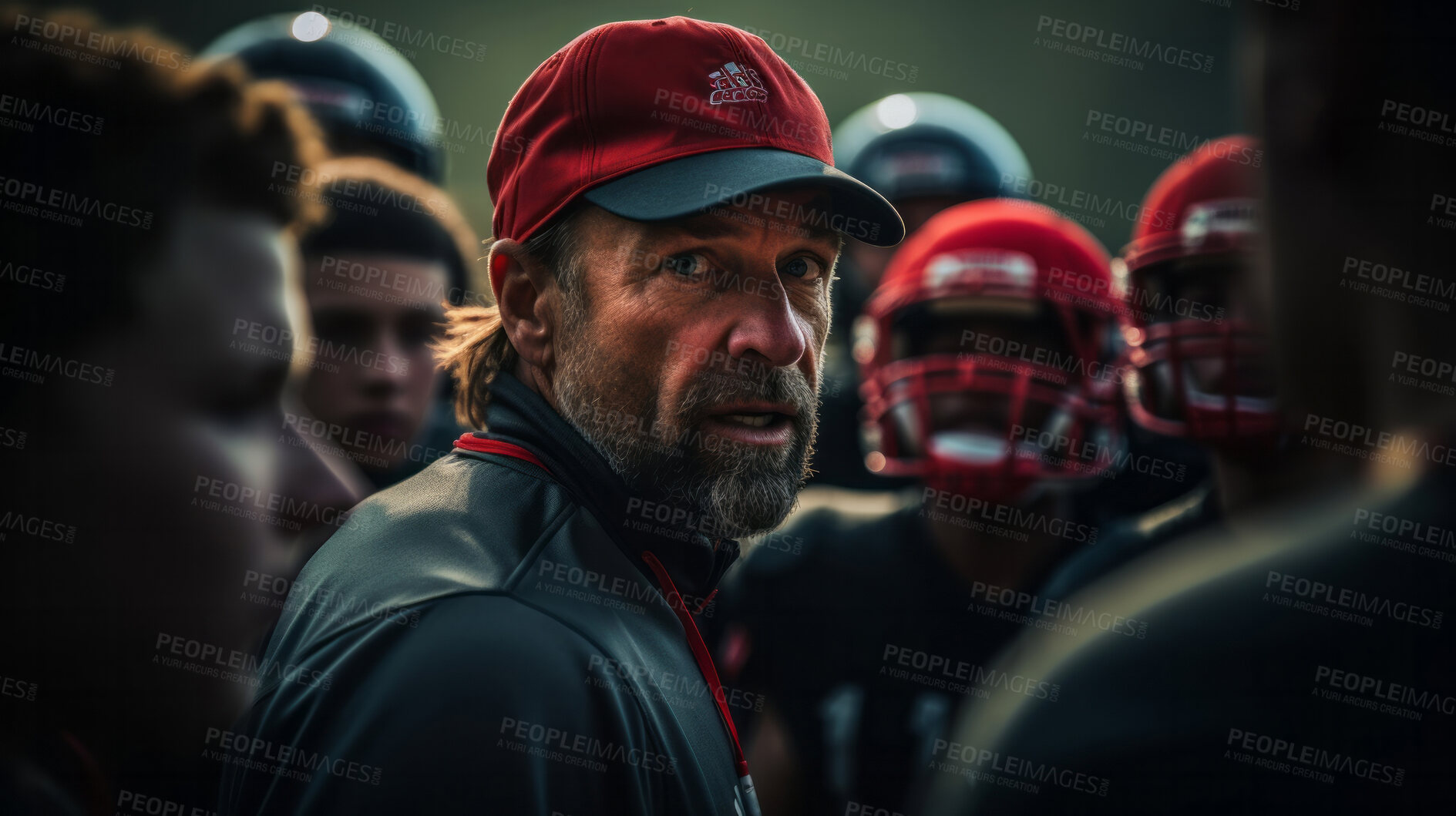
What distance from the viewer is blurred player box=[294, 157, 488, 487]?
296 cm

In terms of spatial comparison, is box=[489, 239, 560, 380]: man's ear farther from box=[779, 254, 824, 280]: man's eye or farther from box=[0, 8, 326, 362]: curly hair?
box=[0, 8, 326, 362]: curly hair

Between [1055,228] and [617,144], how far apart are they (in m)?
2.53

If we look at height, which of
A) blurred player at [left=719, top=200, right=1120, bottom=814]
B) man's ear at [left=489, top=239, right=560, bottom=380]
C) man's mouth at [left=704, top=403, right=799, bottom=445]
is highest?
man's ear at [left=489, top=239, right=560, bottom=380]

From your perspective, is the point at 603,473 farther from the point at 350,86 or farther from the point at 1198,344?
the point at 350,86

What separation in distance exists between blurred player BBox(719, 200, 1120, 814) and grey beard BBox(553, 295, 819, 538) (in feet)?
5.87

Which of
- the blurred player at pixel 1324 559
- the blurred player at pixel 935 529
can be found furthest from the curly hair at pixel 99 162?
the blurred player at pixel 935 529

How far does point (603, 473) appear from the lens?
54.9 inches

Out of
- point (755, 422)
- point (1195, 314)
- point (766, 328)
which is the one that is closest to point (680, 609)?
point (755, 422)

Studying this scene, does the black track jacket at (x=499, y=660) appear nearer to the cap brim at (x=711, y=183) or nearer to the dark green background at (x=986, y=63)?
the cap brim at (x=711, y=183)

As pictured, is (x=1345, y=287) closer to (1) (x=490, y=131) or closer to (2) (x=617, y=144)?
(2) (x=617, y=144)

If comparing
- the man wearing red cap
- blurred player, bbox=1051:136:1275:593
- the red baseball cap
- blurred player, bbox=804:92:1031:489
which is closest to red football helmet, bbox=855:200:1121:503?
blurred player, bbox=1051:136:1275:593

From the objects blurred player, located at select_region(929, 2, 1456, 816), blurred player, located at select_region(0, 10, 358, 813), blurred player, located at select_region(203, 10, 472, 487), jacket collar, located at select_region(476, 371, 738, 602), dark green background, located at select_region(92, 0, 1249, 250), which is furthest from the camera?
dark green background, located at select_region(92, 0, 1249, 250)

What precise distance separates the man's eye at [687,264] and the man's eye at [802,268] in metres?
0.14

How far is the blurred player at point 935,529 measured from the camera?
3066mm
